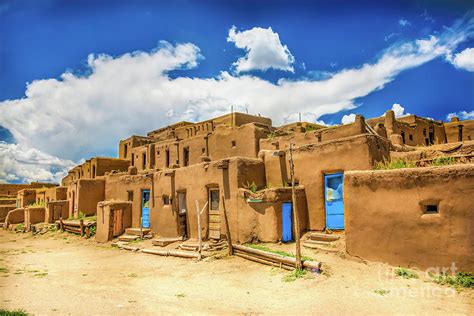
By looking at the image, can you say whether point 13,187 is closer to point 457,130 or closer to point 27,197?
point 27,197

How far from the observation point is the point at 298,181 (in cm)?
1361

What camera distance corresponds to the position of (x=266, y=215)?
1285 cm

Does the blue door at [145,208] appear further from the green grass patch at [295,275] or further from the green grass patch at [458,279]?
the green grass patch at [458,279]

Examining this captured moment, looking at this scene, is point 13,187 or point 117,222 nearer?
point 117,222

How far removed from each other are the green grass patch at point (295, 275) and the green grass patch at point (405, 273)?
2401 mm

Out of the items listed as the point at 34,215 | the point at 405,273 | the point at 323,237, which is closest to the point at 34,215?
the point at 34,215

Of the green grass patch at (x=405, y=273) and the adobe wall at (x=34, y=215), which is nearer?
the green grass patch at (x=405, y=273)

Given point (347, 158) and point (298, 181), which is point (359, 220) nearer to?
point (347, 158)

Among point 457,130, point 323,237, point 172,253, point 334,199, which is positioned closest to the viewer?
point 323,237

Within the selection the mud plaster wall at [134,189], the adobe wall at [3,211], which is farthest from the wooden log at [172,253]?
the adobe wall at [3,211]

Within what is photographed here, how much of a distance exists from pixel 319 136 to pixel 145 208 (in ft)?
35.1

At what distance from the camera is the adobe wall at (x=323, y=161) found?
472 inches

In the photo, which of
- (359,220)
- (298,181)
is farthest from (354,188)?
(298,181)

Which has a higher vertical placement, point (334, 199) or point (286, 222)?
point (334, 199)
